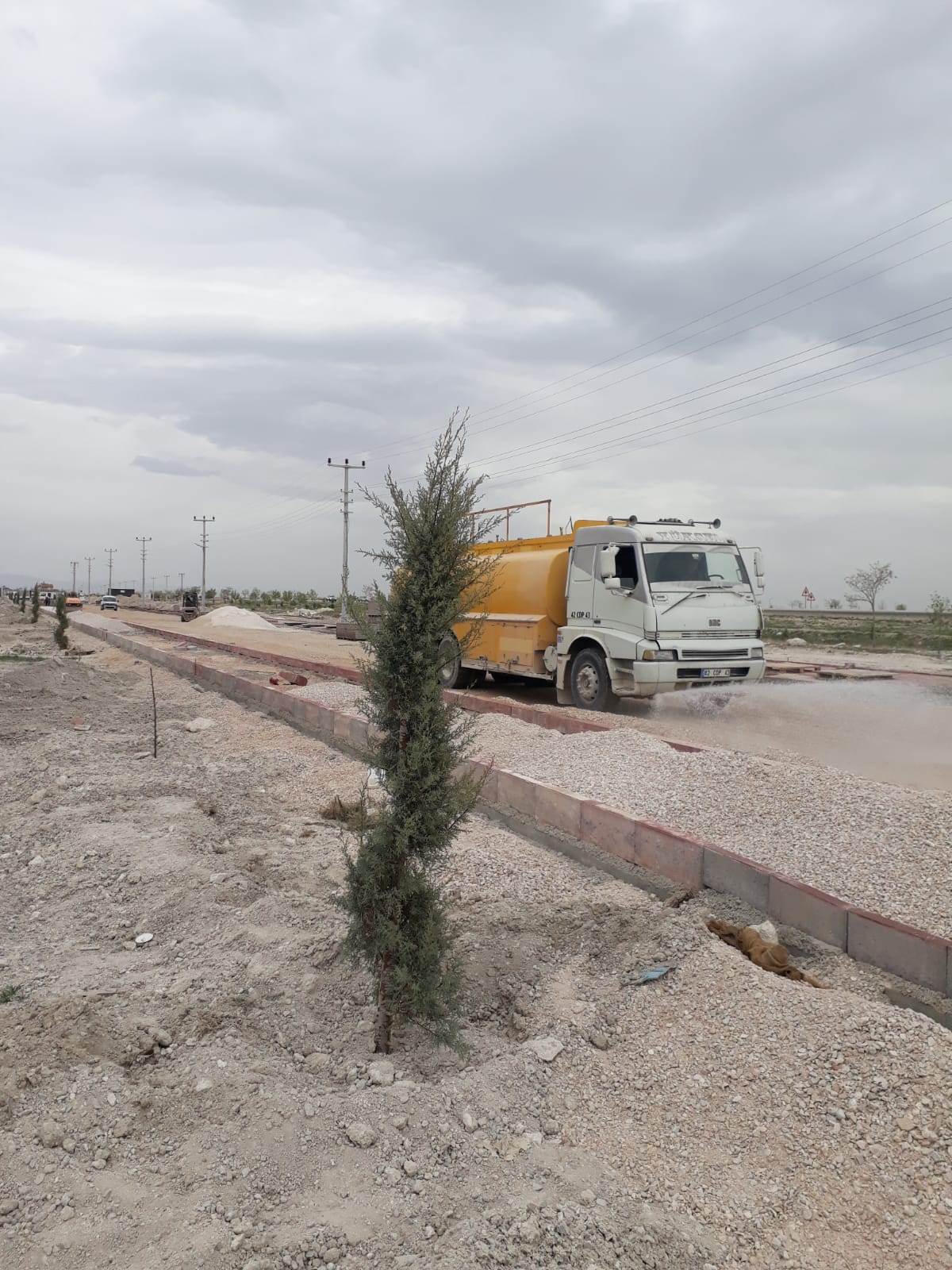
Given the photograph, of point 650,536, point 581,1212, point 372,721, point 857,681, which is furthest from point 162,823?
point 857,681

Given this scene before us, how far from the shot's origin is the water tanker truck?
10.8 meters

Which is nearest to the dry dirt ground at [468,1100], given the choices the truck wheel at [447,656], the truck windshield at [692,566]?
the truck wheel at [447,656]

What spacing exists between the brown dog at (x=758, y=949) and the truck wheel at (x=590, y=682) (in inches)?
273

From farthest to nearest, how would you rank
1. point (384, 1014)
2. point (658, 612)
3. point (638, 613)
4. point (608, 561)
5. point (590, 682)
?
point (590, 682)
point (608, 561)
point (638, 613)
point (658, 612)
point (384, 1014)

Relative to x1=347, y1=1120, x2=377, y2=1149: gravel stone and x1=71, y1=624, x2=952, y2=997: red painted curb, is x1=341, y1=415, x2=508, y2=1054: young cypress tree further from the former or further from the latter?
x1=71, y1=624, x2=952, y2=997: red painted curb

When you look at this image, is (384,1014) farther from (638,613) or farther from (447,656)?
(638,613)

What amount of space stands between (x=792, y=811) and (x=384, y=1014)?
349 centimetres

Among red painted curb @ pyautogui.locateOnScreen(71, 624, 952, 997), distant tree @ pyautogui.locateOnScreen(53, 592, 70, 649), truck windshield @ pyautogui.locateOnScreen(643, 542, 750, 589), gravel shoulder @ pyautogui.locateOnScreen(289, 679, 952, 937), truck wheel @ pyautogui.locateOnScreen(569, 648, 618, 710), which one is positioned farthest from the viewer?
distant tree @ pyautogui.locateOnScreen(53, 592, 70, 649)

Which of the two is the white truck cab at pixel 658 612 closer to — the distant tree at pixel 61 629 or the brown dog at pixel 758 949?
the brown dog at pixel 758 949

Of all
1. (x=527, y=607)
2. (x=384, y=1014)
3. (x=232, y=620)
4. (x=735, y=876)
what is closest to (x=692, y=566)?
(x=527, y=607)

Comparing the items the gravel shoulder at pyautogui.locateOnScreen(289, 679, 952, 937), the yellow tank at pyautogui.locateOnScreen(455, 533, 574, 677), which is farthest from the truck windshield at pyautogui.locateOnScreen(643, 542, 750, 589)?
the gravel shoulder at pyautogui.locateOnScreen(289, 679, 952, 937)

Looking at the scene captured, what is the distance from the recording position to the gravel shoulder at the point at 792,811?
4.71 m

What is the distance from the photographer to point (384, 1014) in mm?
3551

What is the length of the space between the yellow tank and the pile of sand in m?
26.0
